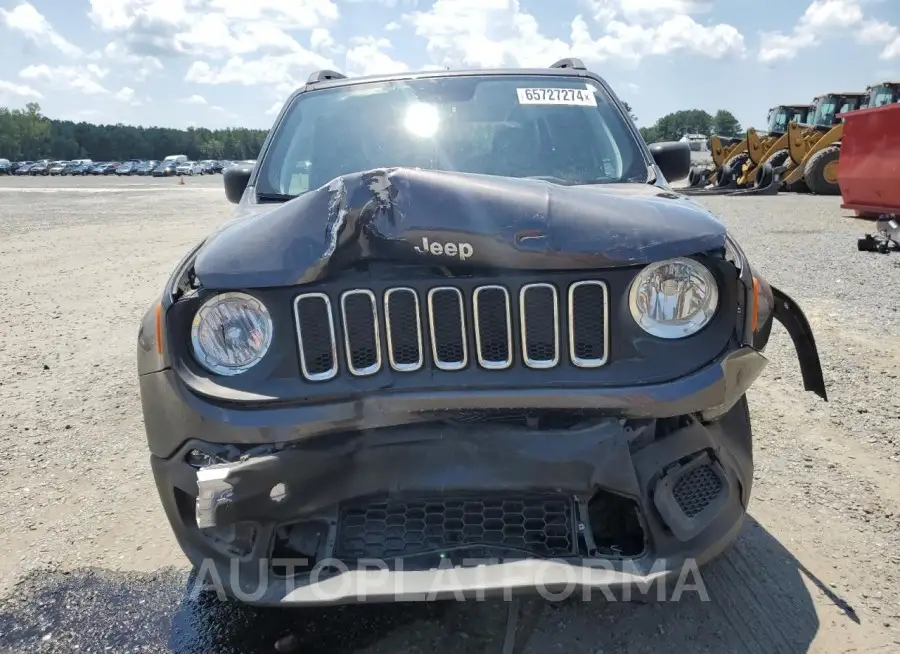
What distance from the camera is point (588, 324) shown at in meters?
2.15

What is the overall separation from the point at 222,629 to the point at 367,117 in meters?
2.40

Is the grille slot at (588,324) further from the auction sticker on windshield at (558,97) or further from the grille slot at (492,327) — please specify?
the auction sticker on windshield at (558,97)

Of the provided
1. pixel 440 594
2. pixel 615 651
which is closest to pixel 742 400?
pixel 615 651

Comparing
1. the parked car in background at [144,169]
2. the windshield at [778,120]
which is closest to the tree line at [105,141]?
the parked car in background at [144,169]

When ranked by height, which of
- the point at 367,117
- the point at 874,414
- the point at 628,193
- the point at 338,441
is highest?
the point at 367,117

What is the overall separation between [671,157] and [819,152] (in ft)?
59.2

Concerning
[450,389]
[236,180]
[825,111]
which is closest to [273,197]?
[236,180]

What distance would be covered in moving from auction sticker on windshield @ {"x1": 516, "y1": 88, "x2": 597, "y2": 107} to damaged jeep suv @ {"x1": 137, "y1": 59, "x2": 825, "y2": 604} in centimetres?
155

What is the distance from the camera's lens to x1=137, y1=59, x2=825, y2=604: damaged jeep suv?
206cm

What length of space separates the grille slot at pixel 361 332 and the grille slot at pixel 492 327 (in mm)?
302

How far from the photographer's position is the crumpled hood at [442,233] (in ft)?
6.69

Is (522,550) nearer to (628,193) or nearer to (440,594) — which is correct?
(440,594)

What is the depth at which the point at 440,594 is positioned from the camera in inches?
78.2

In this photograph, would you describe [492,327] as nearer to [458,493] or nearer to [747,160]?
[458,493]
